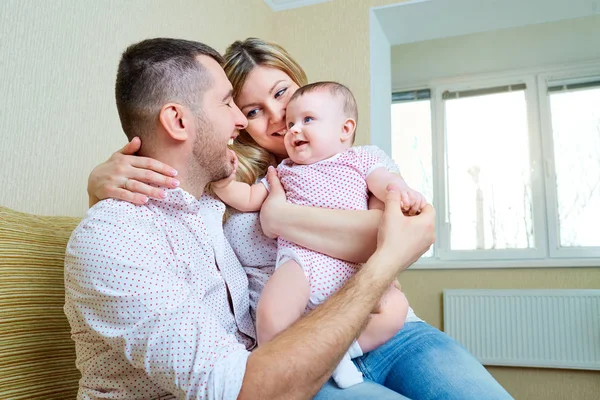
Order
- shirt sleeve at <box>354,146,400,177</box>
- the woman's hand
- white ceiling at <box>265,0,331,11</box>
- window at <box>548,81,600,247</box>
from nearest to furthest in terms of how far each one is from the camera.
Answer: the woman's hand, shirt sleeve at <box>354,146,400,177</box>, white ceiling at <box>265,0,331,11</box>, window at <box>548,81,600,247</box>

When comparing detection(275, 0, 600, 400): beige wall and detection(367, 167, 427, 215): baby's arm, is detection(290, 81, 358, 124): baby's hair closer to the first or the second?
detection(367, 167, 427, 215): baby's arm

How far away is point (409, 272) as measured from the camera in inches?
174

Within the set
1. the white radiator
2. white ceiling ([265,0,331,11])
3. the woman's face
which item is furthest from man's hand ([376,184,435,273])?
the white radiator

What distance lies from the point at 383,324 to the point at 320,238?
236 millimetres

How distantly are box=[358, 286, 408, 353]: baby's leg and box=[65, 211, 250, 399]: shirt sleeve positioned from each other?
38cm

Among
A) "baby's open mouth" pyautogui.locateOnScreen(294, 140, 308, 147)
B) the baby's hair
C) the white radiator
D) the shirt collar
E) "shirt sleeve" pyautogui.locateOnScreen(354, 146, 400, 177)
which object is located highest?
the baby's hair

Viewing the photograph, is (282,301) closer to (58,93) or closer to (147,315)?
(147,315)

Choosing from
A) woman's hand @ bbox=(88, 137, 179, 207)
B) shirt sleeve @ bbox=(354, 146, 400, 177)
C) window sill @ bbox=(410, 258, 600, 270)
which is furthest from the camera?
window sill @ bbox=(410, 258, 600, 270)

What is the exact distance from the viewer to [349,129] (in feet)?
4.64

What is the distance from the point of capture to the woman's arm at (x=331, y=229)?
1.18 metres

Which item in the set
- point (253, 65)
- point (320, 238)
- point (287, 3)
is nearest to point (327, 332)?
point (320, 238)

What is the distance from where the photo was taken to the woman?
107 centimetres

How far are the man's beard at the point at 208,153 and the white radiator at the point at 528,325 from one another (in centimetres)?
339

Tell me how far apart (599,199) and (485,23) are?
178cm
